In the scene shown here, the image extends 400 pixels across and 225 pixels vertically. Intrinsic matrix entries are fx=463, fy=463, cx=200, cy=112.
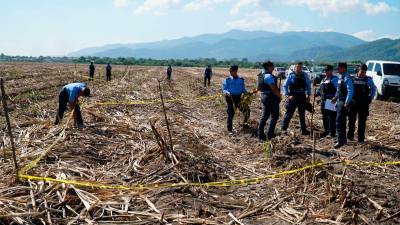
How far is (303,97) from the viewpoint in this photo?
9.07 m

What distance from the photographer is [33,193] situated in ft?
17.9

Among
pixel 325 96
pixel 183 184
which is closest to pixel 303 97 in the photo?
pixel 325 96

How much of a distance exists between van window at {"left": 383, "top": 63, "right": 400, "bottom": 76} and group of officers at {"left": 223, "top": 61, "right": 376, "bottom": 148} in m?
10.2

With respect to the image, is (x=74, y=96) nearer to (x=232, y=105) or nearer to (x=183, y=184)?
(x=232, y=105)

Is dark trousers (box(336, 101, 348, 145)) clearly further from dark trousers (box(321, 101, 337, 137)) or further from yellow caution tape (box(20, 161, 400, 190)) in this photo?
yellow caution tape (box(20, 161, 400, 190))

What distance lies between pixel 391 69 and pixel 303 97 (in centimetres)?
1119

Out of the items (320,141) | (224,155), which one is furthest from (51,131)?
(320,141)

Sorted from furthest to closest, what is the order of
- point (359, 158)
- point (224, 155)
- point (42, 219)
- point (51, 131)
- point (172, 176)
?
point (51, 131) → point (224, 155) → point (359, 158) → point (172, 176) → point (42, 219)

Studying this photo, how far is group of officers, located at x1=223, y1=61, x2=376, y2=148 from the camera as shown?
8.25 meters

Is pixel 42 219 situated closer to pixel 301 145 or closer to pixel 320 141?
pixel 301 145

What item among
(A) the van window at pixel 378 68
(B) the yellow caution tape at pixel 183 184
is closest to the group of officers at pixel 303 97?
(B) the yellow caution tape at pixel 183 184

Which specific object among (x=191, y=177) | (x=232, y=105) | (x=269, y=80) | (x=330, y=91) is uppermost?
(x=269, y=80)

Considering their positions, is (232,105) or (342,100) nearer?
A: (342,100)

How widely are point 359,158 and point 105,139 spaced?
443 centimetres
